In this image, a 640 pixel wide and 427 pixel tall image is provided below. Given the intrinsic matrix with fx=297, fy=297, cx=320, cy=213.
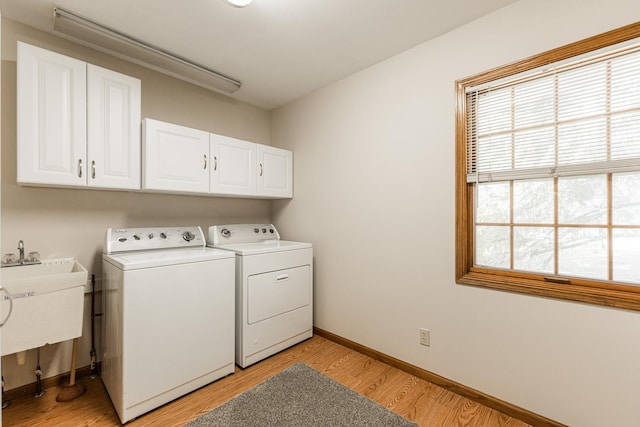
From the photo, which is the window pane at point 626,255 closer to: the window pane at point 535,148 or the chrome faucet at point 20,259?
the window pane at point 535,148

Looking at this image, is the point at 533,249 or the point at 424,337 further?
the point at 424,337

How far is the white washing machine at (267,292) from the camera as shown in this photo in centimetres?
236

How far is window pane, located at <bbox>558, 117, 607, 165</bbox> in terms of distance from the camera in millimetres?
1573

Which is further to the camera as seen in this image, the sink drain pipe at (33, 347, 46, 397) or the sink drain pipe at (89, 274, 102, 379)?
the sink drain pipe at (89, 274, 102, 379)

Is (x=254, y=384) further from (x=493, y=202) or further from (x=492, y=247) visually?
(x=493, y=202)

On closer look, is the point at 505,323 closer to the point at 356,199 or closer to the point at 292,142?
the point at 356,199

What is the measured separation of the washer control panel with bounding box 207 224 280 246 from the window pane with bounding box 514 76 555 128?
2.40 meters

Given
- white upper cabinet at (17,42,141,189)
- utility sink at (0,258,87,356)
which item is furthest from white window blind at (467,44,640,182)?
utility sink at (0,258,87,356)

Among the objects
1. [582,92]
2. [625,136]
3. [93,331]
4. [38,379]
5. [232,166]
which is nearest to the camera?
[625,136]

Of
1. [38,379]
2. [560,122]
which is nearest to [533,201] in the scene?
[560,122]

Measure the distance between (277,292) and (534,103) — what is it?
2280mm

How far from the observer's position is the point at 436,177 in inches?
83.7

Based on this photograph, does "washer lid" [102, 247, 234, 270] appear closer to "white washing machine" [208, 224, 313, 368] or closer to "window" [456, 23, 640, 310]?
"white washing machine" [208, 224, 313, 368]

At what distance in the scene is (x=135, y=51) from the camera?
2223 millimetres
